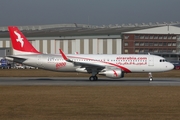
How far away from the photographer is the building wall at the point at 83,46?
329 ft

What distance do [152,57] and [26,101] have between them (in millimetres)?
24578

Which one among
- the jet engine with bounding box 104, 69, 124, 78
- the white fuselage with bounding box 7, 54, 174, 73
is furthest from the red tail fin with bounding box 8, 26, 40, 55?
the jet engine with bounding box 104, 69, 124, 78

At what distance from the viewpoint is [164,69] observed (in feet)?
153

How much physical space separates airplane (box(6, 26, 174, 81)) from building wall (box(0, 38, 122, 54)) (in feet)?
172

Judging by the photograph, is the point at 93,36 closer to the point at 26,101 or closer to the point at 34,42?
the point at 34,42

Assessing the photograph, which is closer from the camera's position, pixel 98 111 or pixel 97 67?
pixel 98 111

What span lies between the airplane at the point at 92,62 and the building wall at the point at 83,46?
52.4 metres

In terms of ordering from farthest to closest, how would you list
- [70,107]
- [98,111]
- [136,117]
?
[70,107], [98,111], [136,117]

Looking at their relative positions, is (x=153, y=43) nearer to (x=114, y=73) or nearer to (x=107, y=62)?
(x=107, y=62)

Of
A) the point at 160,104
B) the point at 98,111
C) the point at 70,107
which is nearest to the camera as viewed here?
the point at 98,111

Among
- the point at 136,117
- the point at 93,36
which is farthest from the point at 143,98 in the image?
the point at 93,36

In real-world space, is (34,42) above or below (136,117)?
above

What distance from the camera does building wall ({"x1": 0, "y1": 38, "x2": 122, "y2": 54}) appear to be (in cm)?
10038

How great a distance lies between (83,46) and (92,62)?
55.0 m
